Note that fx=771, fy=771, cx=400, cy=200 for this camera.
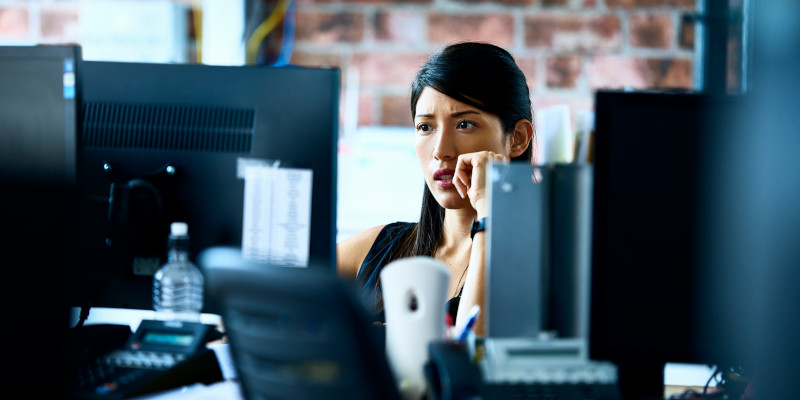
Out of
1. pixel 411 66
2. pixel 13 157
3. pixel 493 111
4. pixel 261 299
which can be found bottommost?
pixel 261 299

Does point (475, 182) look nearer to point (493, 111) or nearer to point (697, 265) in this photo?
point (493, 111)

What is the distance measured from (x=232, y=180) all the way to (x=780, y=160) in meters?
0.74

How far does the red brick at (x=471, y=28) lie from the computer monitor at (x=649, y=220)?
1.29m

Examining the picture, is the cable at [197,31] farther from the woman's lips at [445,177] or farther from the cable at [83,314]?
the cable at [83,314]

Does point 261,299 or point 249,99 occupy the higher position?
point 249,99

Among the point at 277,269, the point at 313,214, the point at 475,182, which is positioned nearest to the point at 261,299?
the point at 277,269

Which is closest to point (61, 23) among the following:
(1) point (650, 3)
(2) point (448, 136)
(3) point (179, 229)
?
(2) point (448, 136)

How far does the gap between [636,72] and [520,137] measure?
0.65 meters

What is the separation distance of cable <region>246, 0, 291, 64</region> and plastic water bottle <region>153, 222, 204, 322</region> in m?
1.11

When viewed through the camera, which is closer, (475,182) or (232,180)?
(232,180)

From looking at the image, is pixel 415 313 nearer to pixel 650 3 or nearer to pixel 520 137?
pixel 520 137

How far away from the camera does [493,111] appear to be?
5.16 feet

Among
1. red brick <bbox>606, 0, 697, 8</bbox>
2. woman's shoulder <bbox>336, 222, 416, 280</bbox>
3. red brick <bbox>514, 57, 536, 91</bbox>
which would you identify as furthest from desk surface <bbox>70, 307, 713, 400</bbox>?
red brick <bbox>606, 0, 697, 8</bbox>

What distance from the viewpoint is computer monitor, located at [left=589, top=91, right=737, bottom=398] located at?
88cm
